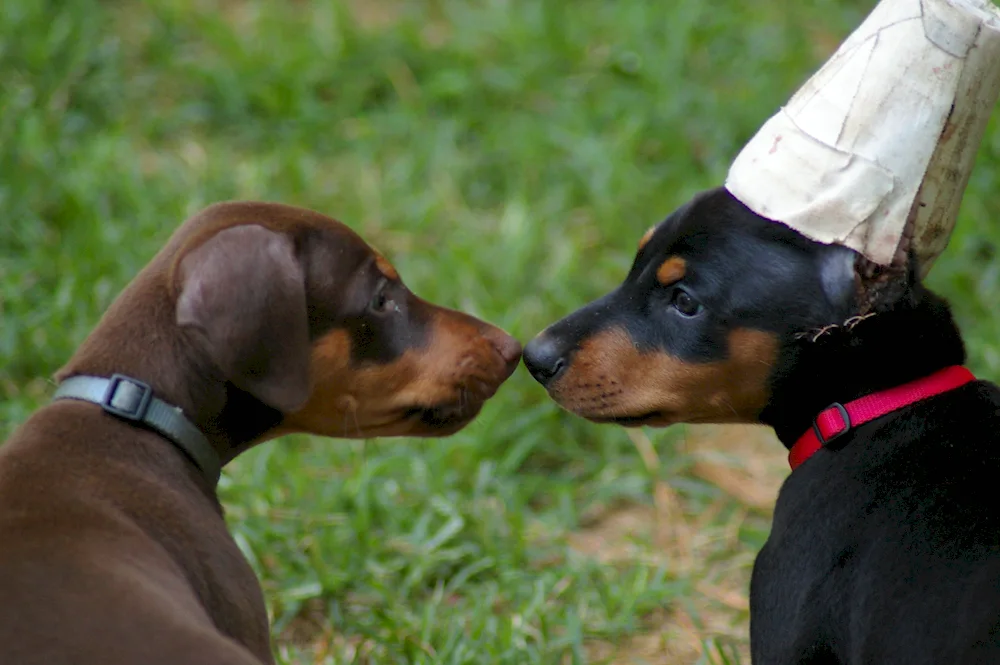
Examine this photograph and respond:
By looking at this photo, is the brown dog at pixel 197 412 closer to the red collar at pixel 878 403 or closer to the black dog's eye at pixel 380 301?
the black dog's eye at pixel 380 301

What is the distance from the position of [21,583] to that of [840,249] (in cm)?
223

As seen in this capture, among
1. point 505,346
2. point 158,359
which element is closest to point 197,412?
point 158,359

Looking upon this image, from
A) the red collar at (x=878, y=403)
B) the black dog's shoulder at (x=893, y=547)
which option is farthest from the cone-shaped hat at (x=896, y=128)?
the black dog's shoulder at (x=893, y=547)

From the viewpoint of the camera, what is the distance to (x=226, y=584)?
3553mm

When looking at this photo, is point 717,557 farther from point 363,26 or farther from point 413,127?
point 363,26

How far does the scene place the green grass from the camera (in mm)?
5031

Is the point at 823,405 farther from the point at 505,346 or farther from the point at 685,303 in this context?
the point at 505,346

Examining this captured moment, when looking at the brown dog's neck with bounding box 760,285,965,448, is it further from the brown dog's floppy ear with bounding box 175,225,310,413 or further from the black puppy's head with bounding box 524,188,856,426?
the brown dog's floppy ear with bounding box 175,225,310,413

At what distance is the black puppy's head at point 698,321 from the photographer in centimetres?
394

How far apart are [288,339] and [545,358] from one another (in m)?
1.04

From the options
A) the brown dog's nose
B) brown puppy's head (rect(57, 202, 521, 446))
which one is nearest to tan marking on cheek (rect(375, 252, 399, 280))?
brown puppy's head (rect(57, 202, 521, 446))

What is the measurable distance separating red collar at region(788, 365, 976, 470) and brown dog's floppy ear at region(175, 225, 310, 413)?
1.41m

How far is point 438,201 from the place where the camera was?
705cm

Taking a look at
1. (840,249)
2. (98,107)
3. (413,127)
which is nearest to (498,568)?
(840,249)
